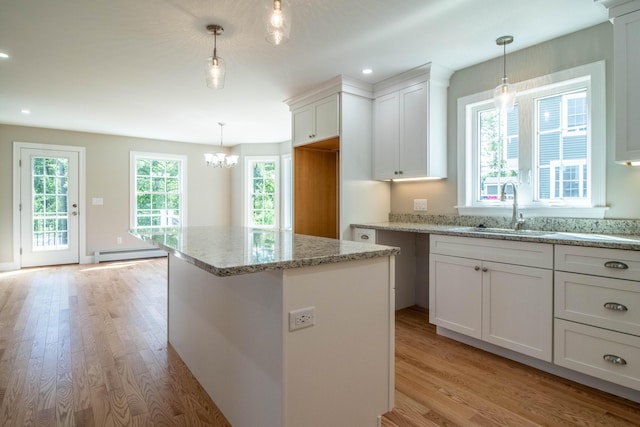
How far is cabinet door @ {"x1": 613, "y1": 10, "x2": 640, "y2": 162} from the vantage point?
6.49ft

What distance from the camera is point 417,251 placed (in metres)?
3.69

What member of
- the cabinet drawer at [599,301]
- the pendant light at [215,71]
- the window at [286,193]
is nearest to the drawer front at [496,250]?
the cabinet drawer at [599,301]

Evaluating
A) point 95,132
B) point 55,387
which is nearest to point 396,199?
point 55,387

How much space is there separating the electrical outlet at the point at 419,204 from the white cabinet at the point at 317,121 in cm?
111

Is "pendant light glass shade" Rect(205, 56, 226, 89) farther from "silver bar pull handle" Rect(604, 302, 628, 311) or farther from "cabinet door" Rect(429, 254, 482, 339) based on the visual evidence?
"silver bar pull handle" Rect(604, 302, 628, 311)

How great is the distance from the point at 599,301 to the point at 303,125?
316 centimetres

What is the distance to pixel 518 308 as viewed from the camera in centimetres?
230

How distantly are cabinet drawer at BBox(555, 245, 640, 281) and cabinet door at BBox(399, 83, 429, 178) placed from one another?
1.42 meters

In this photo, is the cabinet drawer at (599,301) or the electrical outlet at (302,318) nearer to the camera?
the electrical outlet at (302,318)

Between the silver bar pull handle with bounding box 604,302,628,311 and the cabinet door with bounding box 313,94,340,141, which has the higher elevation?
the cabinet door with bounding box 313,94,340,141

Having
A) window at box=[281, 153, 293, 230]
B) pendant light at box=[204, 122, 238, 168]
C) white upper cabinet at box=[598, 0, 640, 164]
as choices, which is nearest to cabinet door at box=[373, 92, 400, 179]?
white upper cabinet at box=[598, 0, 640, 164]

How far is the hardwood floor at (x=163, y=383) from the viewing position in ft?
5.84

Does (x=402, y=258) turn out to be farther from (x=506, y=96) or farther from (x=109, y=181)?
(x=109, y=181)

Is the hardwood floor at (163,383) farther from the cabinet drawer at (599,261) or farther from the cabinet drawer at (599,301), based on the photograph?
the cabinet drawer at (599,261)
